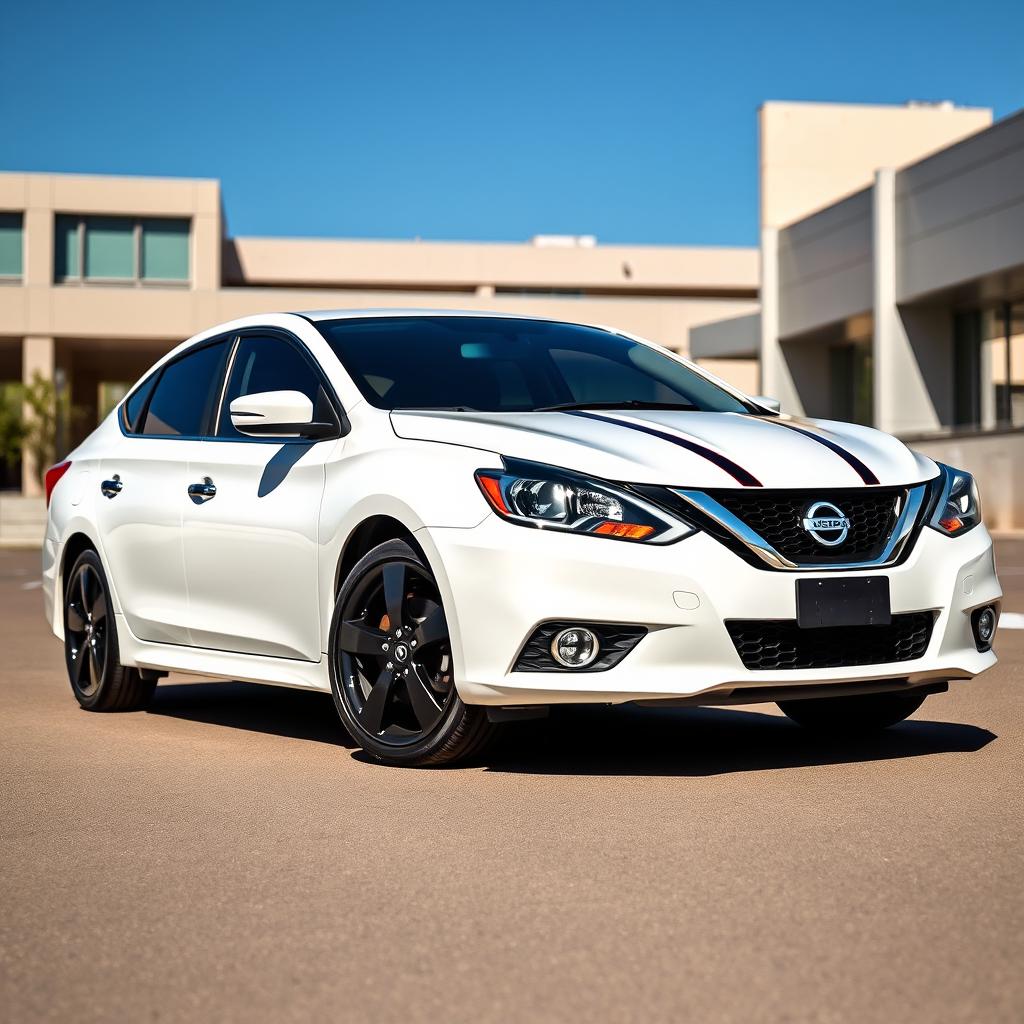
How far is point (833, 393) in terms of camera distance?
42.8m

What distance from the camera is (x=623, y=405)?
6344mm

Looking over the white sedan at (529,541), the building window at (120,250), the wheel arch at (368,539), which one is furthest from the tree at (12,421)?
the wheel arch at (368,539)

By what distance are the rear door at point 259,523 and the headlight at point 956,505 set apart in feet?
6.70

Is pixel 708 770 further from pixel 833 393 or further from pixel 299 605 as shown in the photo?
pixel 833 393

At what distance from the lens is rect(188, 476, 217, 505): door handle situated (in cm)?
673

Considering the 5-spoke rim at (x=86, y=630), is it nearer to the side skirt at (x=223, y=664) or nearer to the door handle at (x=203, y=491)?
the side skirt at (x=223, y=664)

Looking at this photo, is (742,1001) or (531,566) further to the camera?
(531,566)

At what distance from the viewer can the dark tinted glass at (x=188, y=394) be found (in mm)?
7227

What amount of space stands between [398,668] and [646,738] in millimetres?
1205

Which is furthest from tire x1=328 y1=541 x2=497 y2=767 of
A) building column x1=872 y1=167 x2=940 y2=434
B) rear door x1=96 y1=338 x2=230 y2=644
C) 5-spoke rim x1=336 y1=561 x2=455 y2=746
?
building column x1=872 y1=167 x2=940 y2=434

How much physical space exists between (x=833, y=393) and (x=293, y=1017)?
40799 millimetres

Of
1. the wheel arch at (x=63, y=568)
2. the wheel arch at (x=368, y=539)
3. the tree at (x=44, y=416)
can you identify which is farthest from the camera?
the tree at (x=44, y=416)

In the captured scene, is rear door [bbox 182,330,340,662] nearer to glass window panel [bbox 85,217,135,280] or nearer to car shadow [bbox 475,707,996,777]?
car shadow [bbox 475,707,996,777]

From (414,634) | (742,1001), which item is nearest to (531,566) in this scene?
(414,634)
